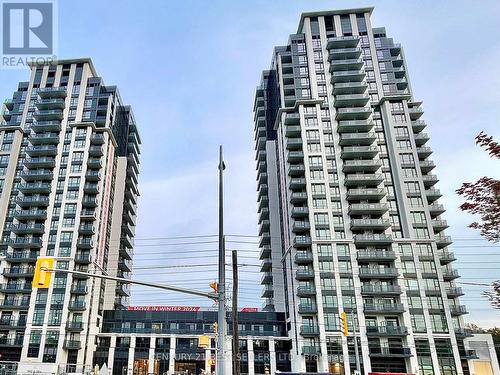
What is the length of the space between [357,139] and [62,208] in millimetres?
61535

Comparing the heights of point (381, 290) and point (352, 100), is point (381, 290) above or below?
below

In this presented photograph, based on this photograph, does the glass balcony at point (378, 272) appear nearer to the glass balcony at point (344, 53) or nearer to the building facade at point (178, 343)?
the building facade at point (178, 343)

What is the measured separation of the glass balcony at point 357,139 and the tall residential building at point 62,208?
51708mm

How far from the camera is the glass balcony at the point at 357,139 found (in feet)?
254

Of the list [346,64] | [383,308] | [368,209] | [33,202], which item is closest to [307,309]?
[383,308]

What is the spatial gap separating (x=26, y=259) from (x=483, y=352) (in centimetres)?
8527

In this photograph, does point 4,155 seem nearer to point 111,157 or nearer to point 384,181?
point 111,157

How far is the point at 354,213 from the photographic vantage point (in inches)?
2840

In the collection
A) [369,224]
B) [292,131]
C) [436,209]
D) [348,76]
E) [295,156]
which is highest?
[348,76]

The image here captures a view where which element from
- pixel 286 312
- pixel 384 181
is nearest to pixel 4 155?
pixel 286 312

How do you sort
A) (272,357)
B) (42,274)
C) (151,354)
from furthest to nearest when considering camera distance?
(151,354), (272,357), (42,274)

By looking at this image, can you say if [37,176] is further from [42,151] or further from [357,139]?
[357,139]

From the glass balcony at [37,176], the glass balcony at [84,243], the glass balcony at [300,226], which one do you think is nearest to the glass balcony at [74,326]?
the glass balcony at [84,243]

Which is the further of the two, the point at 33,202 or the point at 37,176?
the point at 37,176
